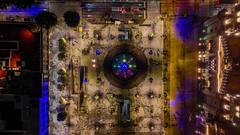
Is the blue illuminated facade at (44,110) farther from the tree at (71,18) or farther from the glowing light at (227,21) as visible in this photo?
the glowing light at (227,21)

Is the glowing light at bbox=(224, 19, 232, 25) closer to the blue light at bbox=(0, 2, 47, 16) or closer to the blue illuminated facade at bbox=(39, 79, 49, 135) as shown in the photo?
the blue light at bbox=(0, 2, 47, 16)

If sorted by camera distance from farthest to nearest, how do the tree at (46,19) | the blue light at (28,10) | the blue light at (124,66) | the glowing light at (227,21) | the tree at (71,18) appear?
1. the blue light at (124,66)
2. the blue light at (28,10)
3. the tree at (71,18)
4. the tree at (46,19)
5. the glowing light at (227,21)

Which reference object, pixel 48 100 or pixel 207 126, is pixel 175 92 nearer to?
pixel 207 126

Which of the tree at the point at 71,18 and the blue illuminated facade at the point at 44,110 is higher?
the tree at the point at 71,18

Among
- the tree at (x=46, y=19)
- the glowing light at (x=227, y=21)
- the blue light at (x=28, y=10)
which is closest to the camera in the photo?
the glowing light at (x=227, y=21)

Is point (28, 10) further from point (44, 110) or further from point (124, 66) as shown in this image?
point (124, 66)

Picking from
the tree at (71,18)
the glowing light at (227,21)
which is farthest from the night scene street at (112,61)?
the glowing light at (227,21)

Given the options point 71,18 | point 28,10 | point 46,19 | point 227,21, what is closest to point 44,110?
point 46,19

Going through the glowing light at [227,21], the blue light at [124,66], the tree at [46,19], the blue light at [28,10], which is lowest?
the blue light at [124,66]
